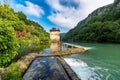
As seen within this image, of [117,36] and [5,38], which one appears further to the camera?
[117,36]

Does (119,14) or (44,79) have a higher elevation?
(119,14)

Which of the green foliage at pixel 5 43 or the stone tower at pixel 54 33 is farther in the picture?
the stone tower at pixel 54 33

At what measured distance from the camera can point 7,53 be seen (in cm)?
1622

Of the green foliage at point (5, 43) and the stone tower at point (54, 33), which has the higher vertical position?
the stone tower at point (54, 33)

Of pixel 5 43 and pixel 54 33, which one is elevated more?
pixel 54 33

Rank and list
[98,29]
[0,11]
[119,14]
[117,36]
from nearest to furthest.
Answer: [0,11]
[117,36]
[98,29]
[119,14]

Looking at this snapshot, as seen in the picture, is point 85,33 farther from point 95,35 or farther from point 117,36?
point 117,36

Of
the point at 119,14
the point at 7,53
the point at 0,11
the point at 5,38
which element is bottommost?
the point at 7,53

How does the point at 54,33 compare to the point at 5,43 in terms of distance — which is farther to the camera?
the point at 54,33

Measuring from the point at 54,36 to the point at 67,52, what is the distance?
51.8 meters

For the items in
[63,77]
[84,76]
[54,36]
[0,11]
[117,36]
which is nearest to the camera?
[63,77]

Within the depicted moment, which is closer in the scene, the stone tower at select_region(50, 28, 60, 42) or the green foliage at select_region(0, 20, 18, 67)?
the green foliage at select_region(0, 20, 18, 67)

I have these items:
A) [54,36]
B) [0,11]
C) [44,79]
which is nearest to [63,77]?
[44,79]

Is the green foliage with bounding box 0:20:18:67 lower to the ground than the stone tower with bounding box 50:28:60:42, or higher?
lower
